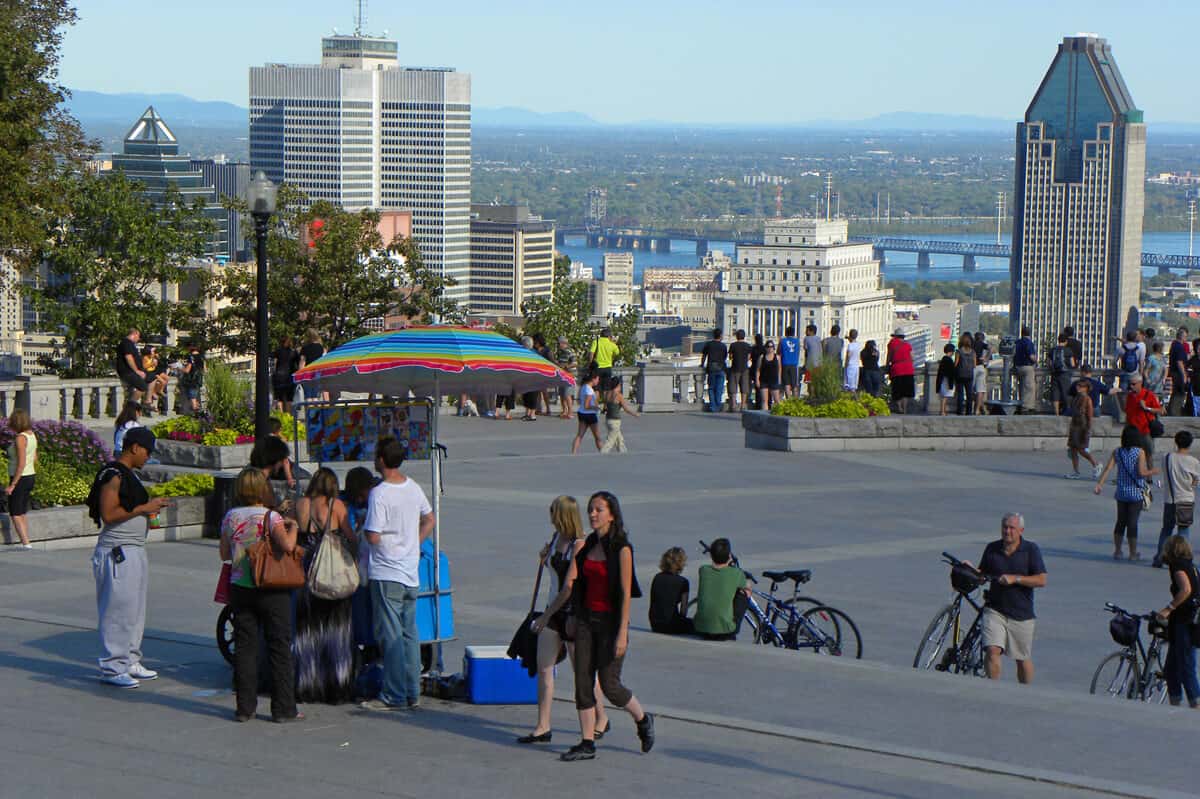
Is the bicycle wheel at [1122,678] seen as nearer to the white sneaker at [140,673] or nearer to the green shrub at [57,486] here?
the white sneaker at [140,673]

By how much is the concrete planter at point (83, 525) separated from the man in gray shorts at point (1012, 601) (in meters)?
8.37

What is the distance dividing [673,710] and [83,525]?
8.26 m

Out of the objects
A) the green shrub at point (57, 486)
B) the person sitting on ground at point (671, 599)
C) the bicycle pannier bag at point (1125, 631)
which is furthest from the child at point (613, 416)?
the bicycle pannier bag at point (1125, 631)

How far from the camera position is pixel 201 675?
1146 centimetres

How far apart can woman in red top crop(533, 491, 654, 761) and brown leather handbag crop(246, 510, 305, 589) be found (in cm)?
172

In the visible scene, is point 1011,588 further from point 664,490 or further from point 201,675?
point 664,490

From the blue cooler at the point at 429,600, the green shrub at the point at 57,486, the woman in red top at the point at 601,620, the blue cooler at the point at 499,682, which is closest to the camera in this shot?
the woman in red top at the point at 601,620

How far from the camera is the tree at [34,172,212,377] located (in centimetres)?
3444

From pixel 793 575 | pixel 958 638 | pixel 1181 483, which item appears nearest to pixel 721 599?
pixel 793 575

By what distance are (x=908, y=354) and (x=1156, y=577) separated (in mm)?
11972

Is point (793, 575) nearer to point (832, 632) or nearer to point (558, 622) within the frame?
point (832, 632)

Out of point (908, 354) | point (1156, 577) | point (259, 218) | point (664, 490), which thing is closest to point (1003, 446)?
point (908, 354)

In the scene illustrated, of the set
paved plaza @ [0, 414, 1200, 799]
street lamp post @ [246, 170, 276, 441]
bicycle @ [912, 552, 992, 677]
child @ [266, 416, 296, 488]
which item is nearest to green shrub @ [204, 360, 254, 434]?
child @ [266, 416, 296, 488]

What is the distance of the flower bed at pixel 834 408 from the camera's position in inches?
1011
